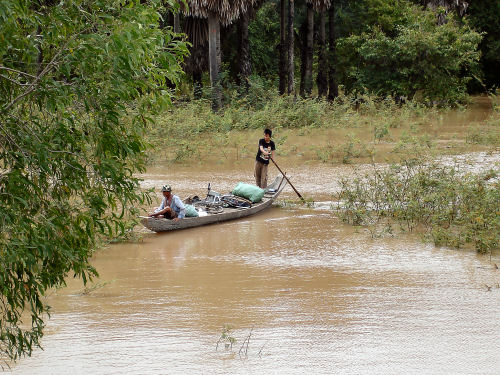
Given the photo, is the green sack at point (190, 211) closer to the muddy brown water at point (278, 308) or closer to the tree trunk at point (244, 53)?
the muddy brown water at point (278, 308)

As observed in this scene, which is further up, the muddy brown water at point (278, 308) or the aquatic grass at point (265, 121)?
Answer: the aquatic grass at point (265, 121)

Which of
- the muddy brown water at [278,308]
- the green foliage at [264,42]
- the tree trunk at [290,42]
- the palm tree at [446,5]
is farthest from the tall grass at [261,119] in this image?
the muddy brown water at [278,308]

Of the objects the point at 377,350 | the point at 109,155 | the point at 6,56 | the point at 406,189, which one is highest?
the point at 6,56

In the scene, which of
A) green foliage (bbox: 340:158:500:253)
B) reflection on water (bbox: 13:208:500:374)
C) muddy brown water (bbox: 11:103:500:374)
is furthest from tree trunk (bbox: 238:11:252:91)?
reflection on water (bbox: 13:208:500:374)

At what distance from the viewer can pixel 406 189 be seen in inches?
652

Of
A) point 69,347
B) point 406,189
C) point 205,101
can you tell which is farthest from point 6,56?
point 205,101

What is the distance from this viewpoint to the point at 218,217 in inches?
640

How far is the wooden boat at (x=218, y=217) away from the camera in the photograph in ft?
49.4

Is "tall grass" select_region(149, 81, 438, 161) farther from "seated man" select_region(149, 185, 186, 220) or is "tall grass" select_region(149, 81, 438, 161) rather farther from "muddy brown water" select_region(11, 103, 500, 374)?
"muddy brown water" select_region(11, 103, 500, 374)

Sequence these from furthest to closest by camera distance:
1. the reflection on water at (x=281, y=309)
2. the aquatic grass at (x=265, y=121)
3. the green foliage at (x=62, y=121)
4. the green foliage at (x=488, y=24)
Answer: the green foliage at (x=488, y=24) → the aquatic grass at (x=265, y=121) → the reflection on water at (x=281, y=309) → the green foliage at (x=62, y=121)

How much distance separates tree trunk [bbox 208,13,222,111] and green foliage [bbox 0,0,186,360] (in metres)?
23.7

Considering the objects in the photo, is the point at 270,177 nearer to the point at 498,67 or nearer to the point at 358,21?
the point at 358,21

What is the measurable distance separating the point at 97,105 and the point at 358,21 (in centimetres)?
3383

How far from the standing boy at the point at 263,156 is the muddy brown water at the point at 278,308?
302 cm
